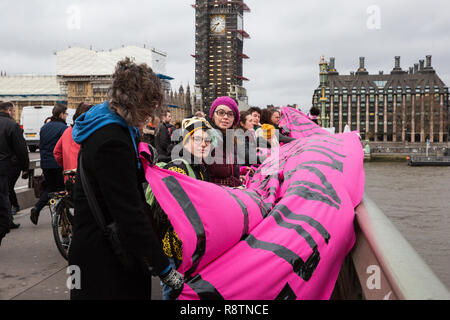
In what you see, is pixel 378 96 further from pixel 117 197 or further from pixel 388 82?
pixel 117 197

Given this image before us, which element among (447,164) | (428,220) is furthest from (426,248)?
(447,164)

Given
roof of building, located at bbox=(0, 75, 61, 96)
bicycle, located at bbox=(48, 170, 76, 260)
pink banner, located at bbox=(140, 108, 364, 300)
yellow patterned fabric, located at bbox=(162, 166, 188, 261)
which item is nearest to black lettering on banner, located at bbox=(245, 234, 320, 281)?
pink banner, located at bbox=(140, 108, 364, 300)

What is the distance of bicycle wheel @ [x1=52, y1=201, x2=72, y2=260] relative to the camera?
14.9ft

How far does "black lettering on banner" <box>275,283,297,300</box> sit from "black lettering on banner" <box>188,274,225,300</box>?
→ 28 cm

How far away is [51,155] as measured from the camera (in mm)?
5723

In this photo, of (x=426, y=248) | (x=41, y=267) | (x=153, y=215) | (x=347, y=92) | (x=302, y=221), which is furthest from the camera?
(x=347, y=92)

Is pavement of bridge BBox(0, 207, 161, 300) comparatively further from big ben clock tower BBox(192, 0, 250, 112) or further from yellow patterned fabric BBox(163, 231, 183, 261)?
big ben clock tower BBox(192, 0, 250, 112)

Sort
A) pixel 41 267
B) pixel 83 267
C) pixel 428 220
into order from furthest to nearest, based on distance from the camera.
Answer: pixel 428 220 < pixel 41 267 < pixel 83 267

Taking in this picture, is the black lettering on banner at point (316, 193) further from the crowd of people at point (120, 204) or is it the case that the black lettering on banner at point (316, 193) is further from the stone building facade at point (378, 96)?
the stone building facade at point (378, 96)

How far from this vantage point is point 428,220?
19.9 m

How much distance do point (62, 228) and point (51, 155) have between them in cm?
143

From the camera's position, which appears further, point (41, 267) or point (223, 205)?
point (41, 267)

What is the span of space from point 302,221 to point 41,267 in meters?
2.84

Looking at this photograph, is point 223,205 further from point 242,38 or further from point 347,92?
point 242,38
